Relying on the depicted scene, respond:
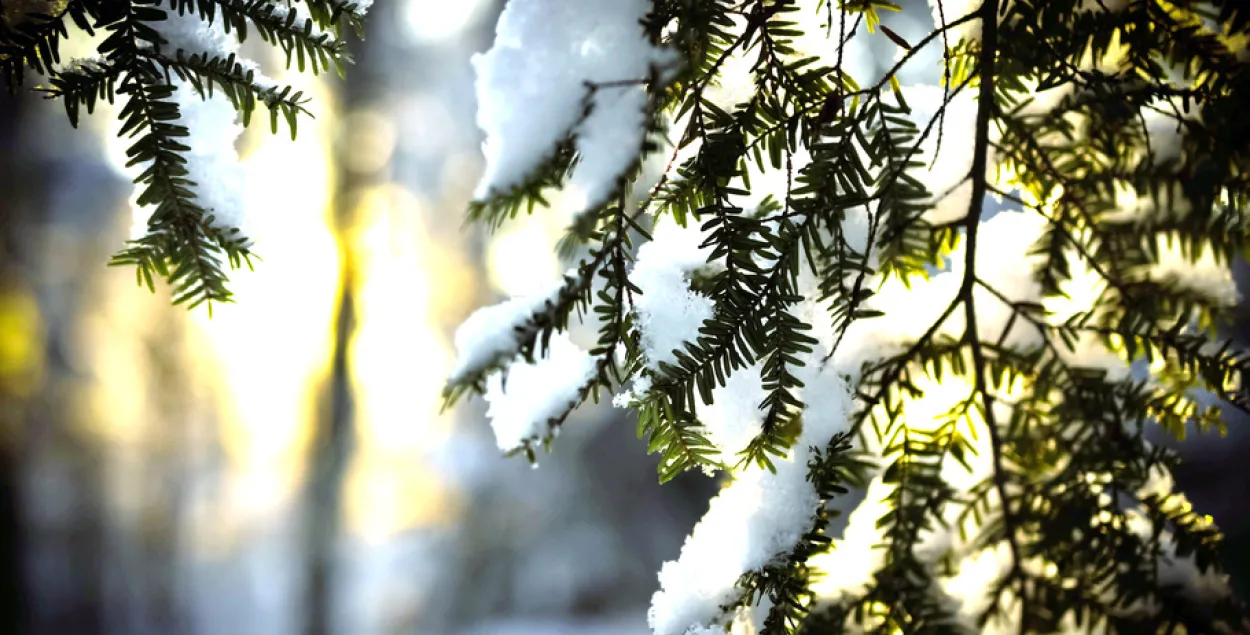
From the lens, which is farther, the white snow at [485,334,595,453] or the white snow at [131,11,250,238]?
the white snow at [131,11,250,238]

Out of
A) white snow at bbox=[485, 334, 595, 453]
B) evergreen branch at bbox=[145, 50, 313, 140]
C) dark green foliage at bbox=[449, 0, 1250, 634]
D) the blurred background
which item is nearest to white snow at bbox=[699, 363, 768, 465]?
dark green foliage at bbox=[449, 0, 1250, 634]

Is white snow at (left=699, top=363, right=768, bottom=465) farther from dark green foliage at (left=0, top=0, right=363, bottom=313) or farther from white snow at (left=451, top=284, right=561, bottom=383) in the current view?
dark green foliage at (left=0, top=0, right=363, bottom=313)

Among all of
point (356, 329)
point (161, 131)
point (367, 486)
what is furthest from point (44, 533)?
point (161, 131)

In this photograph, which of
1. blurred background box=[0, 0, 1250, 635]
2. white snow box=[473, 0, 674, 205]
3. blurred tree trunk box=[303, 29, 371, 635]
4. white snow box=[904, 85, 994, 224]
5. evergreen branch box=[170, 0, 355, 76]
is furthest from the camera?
blurred background box=[0, 0, 1250, 635]

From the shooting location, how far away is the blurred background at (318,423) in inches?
157

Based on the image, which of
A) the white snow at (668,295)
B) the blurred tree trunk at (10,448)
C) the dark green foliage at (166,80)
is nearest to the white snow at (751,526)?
the white snow at (668,295)

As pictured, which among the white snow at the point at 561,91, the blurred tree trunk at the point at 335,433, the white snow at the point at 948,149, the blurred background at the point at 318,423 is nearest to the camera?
the white snow at the point at 561,91

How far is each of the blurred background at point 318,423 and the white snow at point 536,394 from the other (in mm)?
3345

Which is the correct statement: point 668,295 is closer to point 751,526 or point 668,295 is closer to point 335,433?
point 751,526

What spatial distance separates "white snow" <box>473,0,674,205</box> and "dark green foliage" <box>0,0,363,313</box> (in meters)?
0.16

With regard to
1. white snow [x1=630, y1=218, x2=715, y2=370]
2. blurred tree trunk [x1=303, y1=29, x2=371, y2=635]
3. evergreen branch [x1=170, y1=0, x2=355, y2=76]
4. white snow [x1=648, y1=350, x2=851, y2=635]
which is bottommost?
white snow [x1=648, y1=350, x2=851, y2=635]

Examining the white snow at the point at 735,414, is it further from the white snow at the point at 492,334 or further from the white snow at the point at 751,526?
the white snow at the point at 492,334

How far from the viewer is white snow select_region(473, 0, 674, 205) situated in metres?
0.35

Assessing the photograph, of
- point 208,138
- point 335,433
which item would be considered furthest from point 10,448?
point 208,138
